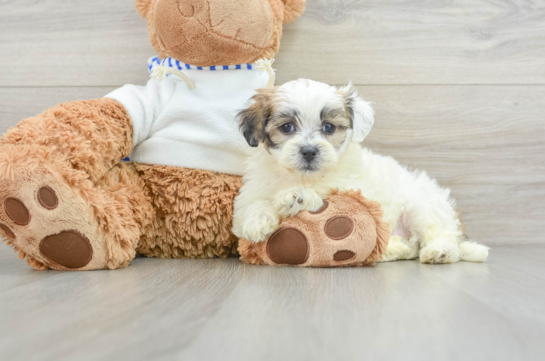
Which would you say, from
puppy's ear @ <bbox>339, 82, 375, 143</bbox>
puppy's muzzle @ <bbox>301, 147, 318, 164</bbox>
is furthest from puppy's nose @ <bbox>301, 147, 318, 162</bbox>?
puppy's ear @ <bbox>339, 82, 375, 143</bbox>

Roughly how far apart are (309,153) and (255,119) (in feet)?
0.78

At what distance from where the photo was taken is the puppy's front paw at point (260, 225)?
1.41 meters

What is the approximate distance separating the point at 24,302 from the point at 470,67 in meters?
1.98

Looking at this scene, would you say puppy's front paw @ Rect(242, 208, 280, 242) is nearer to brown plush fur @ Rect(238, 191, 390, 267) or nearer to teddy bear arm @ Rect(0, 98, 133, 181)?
brown plush fur @ Rect(238, 191, 390, 267)

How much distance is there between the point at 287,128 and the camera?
4.95 feet

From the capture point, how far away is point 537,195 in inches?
80.2

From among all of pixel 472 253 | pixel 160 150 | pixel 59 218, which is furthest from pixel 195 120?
pixel 472 253

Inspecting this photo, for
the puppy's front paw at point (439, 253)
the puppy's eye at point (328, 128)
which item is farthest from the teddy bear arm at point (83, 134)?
the puppy's front paw at point (439, 253)

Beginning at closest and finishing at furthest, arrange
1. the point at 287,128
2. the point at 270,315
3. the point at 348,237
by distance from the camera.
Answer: the point at 270,315, the point at 348,237, the point at 287,128

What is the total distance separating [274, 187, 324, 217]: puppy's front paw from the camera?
55.5 inches

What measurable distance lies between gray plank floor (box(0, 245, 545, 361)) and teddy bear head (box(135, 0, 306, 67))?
0.80 metres

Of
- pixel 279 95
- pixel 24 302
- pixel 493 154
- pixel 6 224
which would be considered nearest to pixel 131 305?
pixel 24 302

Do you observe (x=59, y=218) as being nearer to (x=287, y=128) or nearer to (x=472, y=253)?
(x=287, y=128)

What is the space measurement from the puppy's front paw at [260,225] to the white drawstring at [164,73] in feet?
1.96
